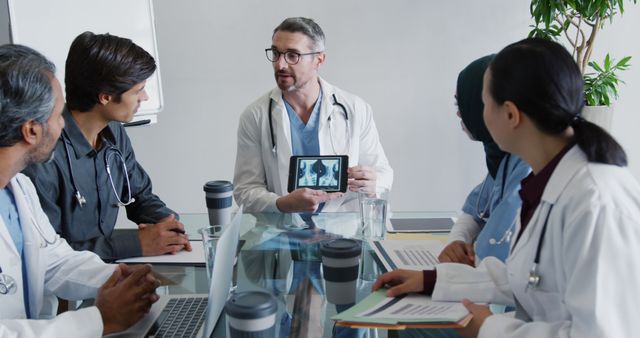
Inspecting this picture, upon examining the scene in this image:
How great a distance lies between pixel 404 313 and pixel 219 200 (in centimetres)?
96

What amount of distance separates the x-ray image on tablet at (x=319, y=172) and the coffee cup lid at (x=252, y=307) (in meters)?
1.13

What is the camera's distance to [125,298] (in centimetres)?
124

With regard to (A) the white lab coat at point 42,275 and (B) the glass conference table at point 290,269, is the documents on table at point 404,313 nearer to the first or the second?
(B) the glass conference table at point 290,269

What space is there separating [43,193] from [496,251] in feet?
Result: 4.56

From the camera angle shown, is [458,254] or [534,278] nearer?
[534,278]

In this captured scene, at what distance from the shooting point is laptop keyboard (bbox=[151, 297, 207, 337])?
1205mm

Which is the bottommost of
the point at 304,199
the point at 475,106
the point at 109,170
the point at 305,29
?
the point at 304,199

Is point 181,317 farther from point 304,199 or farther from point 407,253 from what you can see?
point 304,199

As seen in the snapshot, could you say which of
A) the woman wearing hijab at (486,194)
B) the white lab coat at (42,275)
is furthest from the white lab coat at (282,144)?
the white lab coat at (42,275)

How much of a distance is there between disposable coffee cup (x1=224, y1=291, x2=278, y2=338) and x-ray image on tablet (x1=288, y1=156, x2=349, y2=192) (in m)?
1.14

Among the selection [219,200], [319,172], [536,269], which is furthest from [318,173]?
[536,269]

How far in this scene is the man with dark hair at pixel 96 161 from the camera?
1.74m

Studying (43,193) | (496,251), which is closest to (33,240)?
(43,193)

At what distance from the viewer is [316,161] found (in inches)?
81.5
